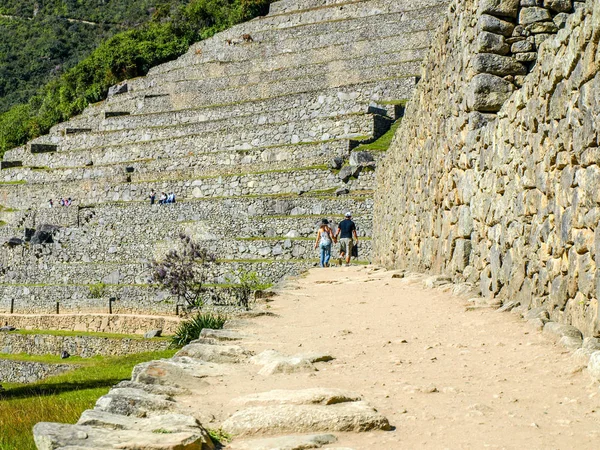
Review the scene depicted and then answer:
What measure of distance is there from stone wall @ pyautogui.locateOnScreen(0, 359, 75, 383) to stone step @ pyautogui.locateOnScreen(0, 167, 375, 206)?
9.55 m

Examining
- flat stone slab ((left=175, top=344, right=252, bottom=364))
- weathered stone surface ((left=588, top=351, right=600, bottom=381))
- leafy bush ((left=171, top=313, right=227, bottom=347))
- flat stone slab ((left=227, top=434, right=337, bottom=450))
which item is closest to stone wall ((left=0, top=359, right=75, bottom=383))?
leafy bush ((left=171, top=313, right=227, bottom=347))

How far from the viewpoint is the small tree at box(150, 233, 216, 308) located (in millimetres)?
23891

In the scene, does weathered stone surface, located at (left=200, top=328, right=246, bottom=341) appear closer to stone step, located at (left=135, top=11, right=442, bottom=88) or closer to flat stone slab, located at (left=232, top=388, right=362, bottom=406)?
flat stone slab, located at (left=232, top=388, right=362, bottom=406)

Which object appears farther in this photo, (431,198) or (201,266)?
(201,266)

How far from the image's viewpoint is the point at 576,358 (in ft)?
16.5

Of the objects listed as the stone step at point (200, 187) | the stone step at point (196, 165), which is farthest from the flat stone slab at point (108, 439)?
the stone step at point (196, 165)

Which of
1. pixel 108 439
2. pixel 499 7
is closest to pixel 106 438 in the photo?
pixel 108 439

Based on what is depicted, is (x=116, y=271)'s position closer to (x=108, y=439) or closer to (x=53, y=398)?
(x=53, y=398)

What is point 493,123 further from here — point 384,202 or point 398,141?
point 384,202

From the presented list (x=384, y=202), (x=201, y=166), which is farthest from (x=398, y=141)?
(x=201, y=166)

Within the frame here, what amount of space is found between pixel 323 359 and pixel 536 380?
64.2 inches

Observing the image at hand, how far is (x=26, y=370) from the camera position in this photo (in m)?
24.3

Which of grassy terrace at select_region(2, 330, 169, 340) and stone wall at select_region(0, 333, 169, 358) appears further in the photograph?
grassy terrace at select_region(2, 330, 169, 340)

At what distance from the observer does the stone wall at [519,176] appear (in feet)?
18.1
